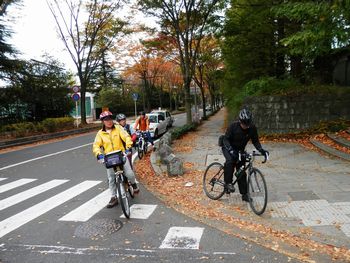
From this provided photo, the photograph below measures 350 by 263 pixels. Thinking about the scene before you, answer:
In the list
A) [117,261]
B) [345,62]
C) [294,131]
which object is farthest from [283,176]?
[345,62]

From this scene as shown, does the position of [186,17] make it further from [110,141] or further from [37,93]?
[110,141]

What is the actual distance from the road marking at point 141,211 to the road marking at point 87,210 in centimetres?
64

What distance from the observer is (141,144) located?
1394 centimetres

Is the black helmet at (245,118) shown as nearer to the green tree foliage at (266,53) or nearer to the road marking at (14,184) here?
the road marking at (14,184)

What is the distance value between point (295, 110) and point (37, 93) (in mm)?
19562

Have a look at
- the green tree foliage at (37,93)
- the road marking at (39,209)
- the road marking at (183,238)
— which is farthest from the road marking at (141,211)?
the green tree foliage at (37,93)

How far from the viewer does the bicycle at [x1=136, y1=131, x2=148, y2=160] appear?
45.1 ft

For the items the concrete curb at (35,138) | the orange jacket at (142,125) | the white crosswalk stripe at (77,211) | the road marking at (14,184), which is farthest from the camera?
the concrete curb at (35,138)

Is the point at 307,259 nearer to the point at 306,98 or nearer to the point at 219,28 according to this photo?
the point at 306,98

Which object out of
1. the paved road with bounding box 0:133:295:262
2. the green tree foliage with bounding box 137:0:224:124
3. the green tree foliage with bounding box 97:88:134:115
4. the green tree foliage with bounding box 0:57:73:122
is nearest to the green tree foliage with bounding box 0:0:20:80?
the green tree foliage with bounding box 0:57:73:122

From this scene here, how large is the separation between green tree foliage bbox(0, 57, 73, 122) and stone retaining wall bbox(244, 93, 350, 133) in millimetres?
16592

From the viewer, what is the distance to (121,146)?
702 centimetres

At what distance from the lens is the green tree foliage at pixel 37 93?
993 inches

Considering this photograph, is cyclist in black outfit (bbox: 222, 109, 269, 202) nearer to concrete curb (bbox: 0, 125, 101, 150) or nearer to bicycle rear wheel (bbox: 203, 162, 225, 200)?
bicycle rear wheel (bbox: 203, 162, 225, 200)
